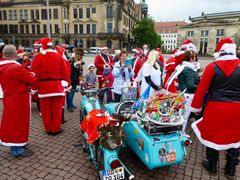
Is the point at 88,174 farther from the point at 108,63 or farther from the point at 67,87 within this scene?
the point at 108,63

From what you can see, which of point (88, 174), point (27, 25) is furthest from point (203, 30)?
point (88, 174)

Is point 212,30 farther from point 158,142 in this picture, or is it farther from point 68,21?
point 158,142

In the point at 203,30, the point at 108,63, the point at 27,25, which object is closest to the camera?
the point at 108,63

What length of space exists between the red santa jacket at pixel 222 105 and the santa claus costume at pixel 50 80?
2932 millimetres

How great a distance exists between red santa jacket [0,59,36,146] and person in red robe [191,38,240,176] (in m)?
3.00

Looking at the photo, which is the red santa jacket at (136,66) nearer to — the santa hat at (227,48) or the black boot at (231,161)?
the santa hat at (227,48)

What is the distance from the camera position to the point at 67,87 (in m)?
4.67

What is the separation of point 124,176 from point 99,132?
70 cm

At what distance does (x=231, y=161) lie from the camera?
10.7ft

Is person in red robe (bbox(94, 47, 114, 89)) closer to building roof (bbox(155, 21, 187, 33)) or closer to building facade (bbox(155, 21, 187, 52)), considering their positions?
building facade (bbox(155, 21, 187, 52))

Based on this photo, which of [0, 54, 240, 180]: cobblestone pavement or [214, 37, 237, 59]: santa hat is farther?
[0, 54, 240, 180]: cobblestone pavement

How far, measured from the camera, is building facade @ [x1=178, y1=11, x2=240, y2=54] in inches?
2463

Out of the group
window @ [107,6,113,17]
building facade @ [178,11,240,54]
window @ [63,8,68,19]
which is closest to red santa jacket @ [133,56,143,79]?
window @ [107,6,113,17]

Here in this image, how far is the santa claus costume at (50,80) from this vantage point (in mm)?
4305
